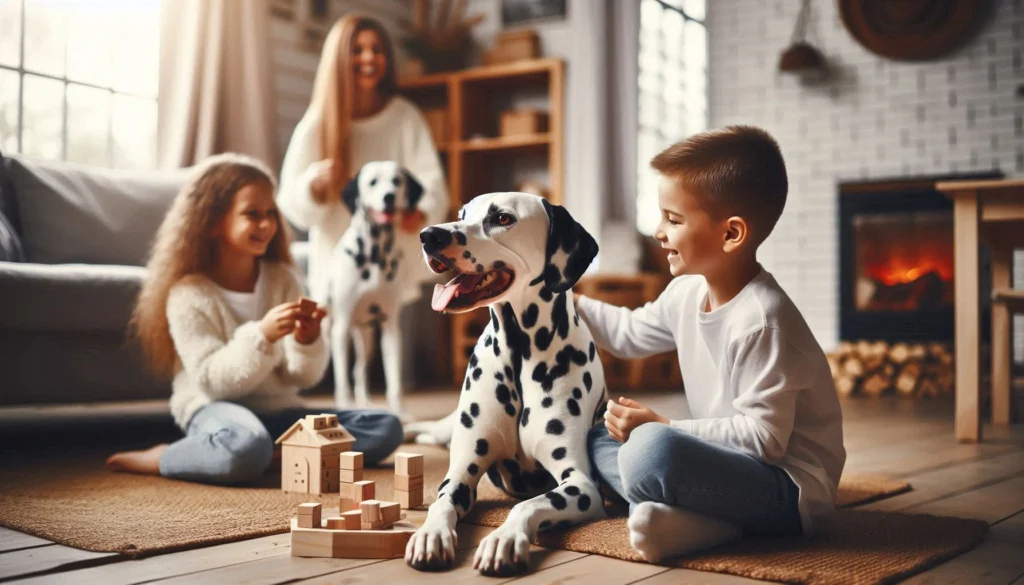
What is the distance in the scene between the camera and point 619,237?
18.7 ft

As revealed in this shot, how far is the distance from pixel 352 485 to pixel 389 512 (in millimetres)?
130

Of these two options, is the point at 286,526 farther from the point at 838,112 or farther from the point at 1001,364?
the point at 838,112

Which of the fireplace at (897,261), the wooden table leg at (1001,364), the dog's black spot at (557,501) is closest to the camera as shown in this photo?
the dog's black spot at (557,501)

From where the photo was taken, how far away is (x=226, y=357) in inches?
94.7

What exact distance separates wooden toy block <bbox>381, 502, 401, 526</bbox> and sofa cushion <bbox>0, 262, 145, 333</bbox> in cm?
171

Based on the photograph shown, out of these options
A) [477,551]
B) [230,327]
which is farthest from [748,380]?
[230,327]

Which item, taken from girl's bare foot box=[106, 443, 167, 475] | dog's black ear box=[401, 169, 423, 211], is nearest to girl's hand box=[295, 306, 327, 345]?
girl's bare foot box=[106, 443, 167, 475]

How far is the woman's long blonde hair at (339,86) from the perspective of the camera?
390 cm

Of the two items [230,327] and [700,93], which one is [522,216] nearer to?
[230,327]

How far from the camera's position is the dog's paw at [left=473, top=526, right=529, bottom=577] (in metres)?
1.47

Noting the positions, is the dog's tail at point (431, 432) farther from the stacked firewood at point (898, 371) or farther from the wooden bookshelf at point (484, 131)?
the stacked firewood at point (898, 371)

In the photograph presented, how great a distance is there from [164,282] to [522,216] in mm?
1254

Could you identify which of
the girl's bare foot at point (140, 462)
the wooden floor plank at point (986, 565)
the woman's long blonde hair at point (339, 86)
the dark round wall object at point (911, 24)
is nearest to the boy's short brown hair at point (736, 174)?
the wooden floor plank at point (986, 565)

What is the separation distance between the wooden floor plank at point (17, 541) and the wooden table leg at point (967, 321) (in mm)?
2816
